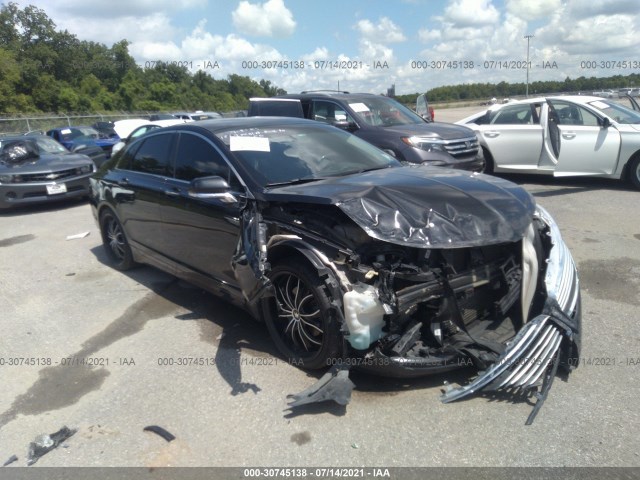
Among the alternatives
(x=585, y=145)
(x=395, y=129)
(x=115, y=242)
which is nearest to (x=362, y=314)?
(x=115, y=242)

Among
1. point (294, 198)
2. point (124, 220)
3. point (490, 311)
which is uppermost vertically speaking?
point (294, 198)

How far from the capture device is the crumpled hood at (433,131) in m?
8.94

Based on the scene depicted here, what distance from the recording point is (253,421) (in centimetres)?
323

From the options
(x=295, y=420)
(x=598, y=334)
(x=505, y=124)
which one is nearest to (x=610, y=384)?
(x=598, y=334)

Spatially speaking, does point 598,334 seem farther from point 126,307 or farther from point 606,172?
point 606,172

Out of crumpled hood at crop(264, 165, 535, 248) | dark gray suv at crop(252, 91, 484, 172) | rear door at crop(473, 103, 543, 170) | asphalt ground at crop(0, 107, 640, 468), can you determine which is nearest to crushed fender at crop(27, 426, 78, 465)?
asphalt ground at crop(0, 107, 640, 468)

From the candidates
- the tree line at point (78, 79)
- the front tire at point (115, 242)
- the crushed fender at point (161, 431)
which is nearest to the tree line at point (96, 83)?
the tree line at point (78, 79)

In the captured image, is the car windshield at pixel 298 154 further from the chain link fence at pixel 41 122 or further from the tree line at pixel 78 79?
the tree line at pixel 78 79

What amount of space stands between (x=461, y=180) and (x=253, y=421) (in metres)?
2.25

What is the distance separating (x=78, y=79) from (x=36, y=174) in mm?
47521

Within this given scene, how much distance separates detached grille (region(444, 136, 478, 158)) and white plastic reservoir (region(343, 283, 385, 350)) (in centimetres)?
633

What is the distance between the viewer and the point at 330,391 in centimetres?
317

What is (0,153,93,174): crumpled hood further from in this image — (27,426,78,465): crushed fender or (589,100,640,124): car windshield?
(589,100,640,124): car windshield

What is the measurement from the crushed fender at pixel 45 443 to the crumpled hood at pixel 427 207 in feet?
6.48
